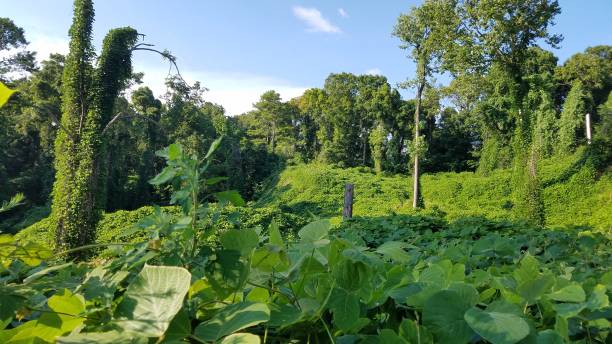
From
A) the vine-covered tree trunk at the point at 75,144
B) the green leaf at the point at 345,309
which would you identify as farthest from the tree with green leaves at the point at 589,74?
the green leaf at the point at 345,309

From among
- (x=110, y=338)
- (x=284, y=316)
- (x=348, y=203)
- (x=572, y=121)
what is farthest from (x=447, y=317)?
(x=572, y=121)

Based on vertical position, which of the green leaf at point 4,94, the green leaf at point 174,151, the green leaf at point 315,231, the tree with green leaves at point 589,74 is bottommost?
the green leaf at point 315,231

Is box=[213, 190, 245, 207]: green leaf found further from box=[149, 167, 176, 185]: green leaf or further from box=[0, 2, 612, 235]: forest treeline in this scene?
box=[0, 2, 612, 235]: forest treeline

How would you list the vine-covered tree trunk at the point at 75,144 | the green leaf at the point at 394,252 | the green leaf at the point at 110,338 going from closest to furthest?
the green leaf at the point at 110,338, the green leaf at the point at 394,252, the vine-covered tree trunk at the point at 75,144

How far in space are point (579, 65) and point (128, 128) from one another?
25.5 meters

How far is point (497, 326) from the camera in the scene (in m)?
0.31

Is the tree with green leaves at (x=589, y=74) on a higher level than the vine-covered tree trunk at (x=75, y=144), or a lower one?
higher

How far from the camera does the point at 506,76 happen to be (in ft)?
39.9

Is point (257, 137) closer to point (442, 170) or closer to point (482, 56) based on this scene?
point (442, 170)

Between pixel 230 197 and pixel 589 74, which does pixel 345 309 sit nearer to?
pixel 230 197

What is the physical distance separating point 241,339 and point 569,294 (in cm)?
32

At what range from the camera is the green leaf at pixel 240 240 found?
0.38 metres

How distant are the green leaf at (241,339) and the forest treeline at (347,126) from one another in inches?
535

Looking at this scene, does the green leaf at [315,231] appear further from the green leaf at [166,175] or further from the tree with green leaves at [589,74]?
the tree with green leaves at [589,74]
